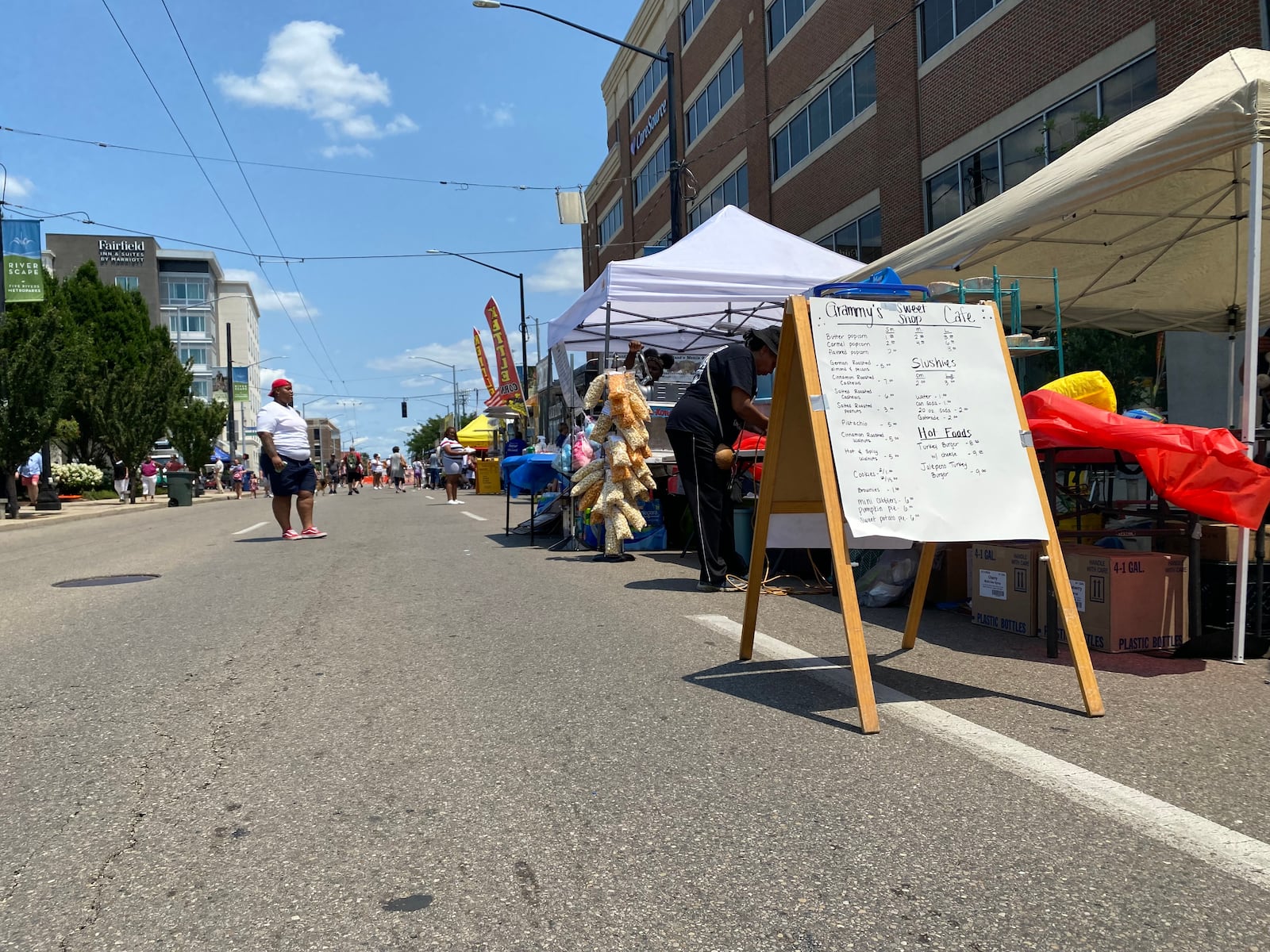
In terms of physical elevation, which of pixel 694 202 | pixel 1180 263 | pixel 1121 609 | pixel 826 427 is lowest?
pixel 1121 609

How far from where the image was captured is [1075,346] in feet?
39.8

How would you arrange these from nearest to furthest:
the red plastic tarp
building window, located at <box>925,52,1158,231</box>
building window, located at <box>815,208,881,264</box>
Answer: the red plastic tarp → building window, located at <box>925,52,1158,231</box> → building window, located at <box>815,208,881,264</box>

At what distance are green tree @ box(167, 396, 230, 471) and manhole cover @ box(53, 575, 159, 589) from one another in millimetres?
33664

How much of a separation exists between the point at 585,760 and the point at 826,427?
63.4 inches

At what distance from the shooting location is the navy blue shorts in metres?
11.9

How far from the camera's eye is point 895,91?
19062mm

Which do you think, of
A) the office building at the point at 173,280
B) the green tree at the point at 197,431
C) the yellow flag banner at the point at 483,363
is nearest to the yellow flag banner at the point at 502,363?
the yellow flag banner at the point at 483,363

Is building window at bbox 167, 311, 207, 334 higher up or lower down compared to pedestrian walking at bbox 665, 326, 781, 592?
higher up

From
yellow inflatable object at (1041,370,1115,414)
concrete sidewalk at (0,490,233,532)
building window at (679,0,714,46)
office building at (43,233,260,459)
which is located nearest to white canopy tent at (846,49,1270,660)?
yellow inflatable object at (1041,370,1115,414)

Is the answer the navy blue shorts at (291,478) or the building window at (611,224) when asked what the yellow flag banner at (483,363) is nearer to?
the building window at (611,224)

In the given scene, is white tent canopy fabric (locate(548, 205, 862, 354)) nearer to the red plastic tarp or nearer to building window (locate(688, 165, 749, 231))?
the red plastic tarp

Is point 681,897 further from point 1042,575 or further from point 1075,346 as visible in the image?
point 1075,346

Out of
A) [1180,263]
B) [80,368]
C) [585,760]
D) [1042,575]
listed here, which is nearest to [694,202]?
[80,368]

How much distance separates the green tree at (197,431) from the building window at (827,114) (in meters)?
27.2
